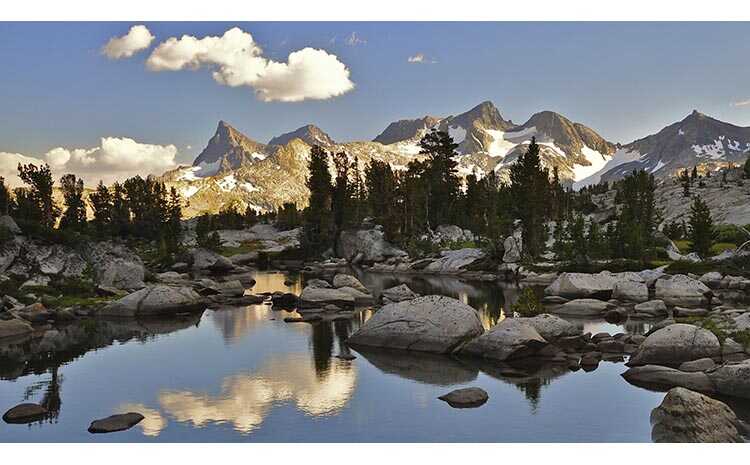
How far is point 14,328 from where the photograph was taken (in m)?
36.3

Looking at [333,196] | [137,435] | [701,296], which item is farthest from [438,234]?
[137,435]

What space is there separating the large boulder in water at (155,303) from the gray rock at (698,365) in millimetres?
33370

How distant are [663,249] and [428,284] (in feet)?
93.9

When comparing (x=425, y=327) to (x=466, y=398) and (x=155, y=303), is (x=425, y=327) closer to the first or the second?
(x=466, y=398)

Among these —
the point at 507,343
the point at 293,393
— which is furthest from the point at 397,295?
the point at 293,393

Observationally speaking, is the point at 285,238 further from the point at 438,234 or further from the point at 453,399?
the point at 453,399

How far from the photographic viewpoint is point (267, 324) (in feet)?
132

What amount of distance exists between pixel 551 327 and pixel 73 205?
122772mm

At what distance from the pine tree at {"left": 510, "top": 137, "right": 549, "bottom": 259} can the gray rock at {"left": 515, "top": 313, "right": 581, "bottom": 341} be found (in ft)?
148

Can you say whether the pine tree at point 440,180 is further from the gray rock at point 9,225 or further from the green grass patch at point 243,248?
the gray rock at point 9,225

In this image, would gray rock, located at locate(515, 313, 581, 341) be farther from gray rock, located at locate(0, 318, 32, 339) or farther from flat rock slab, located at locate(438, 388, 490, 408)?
gray rock, located at locate(0, 318, 32, 339)

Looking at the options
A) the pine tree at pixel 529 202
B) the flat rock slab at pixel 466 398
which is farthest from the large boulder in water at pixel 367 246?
the flat rock slab at pixel 466 398

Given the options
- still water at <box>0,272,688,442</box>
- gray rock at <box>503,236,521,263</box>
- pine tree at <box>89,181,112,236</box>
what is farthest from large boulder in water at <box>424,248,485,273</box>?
pine tree at <box>89,181,112,236</box>

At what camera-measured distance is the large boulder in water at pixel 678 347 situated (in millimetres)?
26547
